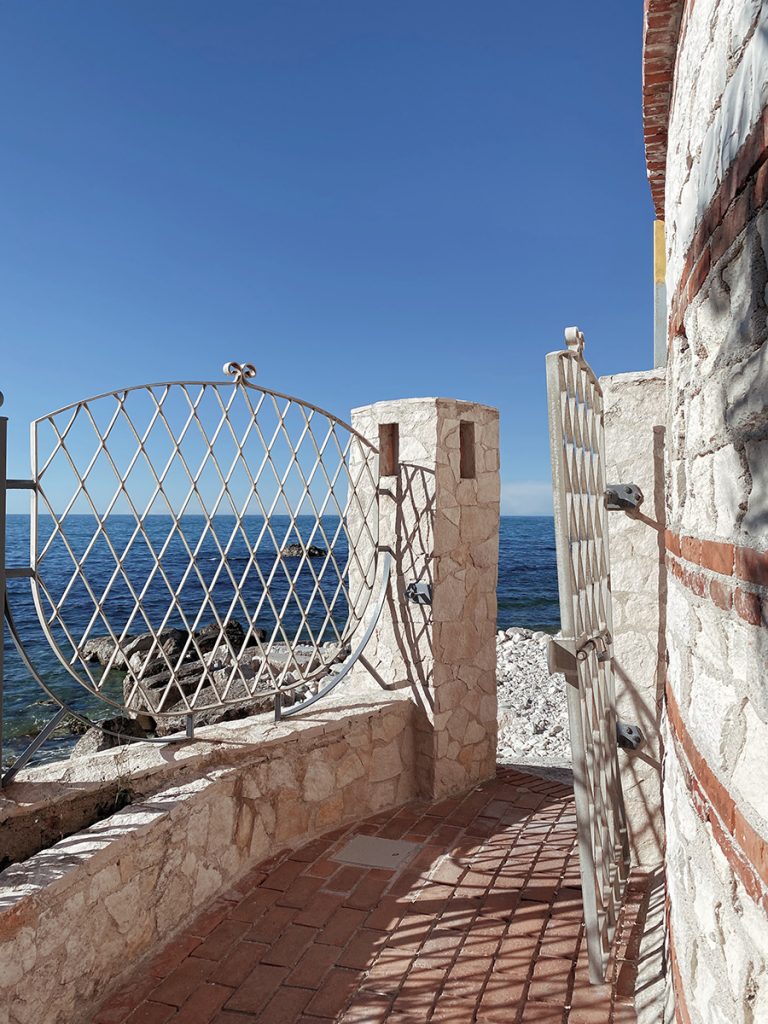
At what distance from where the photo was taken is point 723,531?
1.33 m

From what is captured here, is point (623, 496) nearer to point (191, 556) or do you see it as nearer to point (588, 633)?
point (588, 633)

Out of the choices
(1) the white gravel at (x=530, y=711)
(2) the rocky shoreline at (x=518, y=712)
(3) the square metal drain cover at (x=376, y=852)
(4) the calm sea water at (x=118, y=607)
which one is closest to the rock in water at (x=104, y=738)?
(2) the rocky shoreline at (x=518, y=712)

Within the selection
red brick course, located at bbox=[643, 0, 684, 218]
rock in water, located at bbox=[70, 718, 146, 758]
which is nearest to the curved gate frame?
red brick course, located at bbox=[643, 0, 684, 218]

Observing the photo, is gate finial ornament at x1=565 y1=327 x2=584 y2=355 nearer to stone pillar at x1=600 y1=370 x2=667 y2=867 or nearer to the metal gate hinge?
stone pillar at x1=600 y1=370 x2=667 y2=867

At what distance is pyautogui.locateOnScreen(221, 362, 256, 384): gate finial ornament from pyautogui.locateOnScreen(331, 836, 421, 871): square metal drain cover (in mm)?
2448

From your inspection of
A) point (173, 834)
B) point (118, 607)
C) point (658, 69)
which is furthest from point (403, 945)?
point (118, 607)

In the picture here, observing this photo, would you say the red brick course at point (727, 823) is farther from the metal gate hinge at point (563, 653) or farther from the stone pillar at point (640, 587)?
the stone pillar at point (640, 587)

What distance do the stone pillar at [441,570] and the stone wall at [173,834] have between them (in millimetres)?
212

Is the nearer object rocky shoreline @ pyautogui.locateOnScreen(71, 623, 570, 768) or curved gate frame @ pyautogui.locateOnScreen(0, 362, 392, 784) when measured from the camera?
curved gate frame @ pyautogui.locateOnScreen(0, 362, 392, 784)

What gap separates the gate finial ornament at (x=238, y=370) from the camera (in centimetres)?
369

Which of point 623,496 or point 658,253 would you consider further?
point 658,253

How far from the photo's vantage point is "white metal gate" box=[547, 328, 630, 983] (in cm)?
234

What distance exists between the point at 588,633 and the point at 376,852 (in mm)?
1815

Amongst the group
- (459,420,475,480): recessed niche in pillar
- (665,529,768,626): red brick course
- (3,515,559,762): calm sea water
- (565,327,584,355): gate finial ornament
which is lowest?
(3,515,559,762): calm sea water
